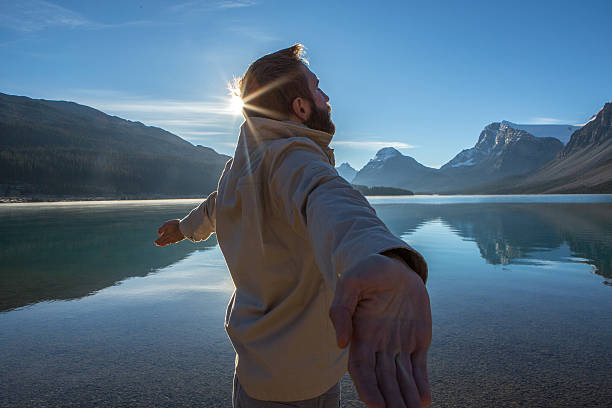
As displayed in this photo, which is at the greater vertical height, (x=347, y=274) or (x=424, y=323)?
(x=347, y=274)

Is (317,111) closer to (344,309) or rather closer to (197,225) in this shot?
(344,309)

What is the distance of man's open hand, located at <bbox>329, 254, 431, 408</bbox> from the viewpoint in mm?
822

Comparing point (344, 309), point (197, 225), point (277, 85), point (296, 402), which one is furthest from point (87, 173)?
point (344, 309)

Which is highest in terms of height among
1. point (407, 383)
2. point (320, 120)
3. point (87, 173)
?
point (87, 173)

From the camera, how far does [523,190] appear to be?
7598 inches

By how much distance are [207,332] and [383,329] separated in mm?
5427

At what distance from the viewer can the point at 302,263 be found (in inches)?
62.2

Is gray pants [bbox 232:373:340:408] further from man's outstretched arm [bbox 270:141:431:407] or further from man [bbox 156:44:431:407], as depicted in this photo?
man's outstretched arm [bbox 270:141:431:407]

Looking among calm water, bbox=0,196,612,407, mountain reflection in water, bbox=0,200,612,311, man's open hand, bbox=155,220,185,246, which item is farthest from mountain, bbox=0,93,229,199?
man's open hand, bbox=155,220,185,246

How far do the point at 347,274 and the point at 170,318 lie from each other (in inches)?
248

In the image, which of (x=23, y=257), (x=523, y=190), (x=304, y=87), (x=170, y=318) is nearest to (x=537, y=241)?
(x=170, y=318)

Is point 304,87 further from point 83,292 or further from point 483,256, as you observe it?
point 483,256

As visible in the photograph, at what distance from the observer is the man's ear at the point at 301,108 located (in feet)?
5.62

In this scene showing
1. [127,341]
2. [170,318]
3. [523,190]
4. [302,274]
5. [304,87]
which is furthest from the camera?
[523,190]
